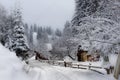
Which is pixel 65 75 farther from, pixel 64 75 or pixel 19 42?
pixel 19 42

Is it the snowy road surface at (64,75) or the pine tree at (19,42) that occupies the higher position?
the pine tree at (19,42)

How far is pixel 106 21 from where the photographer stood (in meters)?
18.5

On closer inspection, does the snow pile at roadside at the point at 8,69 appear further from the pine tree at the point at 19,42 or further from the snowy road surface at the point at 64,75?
the pine tree at the point at 19,42

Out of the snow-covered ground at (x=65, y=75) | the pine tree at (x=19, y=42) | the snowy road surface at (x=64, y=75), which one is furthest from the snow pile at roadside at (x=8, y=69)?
the pine tree at (x=19, y=42)

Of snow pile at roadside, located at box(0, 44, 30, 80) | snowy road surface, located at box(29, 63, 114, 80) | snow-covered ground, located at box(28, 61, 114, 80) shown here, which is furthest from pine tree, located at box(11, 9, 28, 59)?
snow pile at roadside, located at box(0, 44, 30, 80)

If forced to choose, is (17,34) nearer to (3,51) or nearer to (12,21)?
(12,21)

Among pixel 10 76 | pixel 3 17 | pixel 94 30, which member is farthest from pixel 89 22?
pixel 3 17

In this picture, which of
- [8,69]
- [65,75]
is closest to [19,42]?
[65,75]

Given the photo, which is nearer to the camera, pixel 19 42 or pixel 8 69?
pixel 8 69

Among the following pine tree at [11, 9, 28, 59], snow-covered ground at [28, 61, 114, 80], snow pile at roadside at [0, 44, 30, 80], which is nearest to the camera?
snow pile at roadside at [0, 44, 30, 80]

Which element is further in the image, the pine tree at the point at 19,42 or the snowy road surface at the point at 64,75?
the pine tree at the point at 19,42

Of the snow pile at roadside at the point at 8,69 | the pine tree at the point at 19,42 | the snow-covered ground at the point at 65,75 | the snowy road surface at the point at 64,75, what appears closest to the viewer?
the snow pile at roadside at the point at 8,69

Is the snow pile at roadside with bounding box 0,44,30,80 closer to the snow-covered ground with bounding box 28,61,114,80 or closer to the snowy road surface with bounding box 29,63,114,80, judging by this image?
the snowy road surface with bounding box 29,63,114,80

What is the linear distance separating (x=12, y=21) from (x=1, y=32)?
3.66m
